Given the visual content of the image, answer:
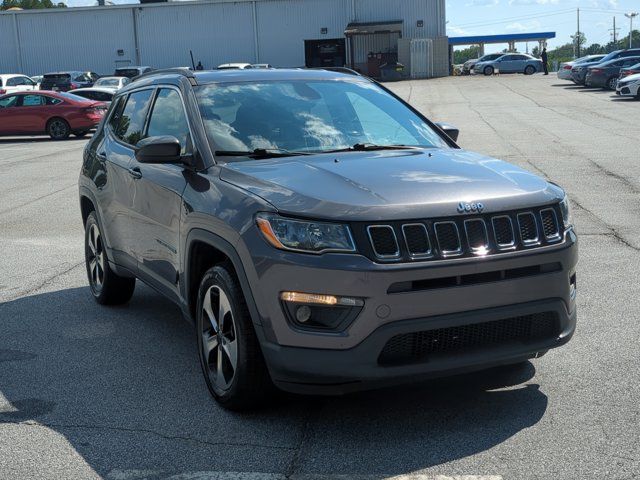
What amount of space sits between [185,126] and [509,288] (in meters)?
2.40

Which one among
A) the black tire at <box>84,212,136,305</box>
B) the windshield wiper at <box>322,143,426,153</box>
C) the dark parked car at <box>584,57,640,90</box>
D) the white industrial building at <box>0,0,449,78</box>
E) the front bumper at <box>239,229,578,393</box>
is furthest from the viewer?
the white industrial building at <box>0,0,449,78</box>

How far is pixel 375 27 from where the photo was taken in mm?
63062

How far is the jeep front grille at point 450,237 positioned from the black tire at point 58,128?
25.4 m

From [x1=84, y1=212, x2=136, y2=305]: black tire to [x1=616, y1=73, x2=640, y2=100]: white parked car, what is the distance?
103 feet

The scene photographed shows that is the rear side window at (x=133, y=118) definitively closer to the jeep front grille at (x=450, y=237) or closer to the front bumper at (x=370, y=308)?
the front bumper at (x=370, y=308)

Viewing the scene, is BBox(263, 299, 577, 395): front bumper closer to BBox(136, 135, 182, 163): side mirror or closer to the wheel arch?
the wheel arch

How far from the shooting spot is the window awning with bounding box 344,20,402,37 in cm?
6275

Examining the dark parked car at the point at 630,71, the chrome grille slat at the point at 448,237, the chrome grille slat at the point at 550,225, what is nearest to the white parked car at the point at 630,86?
the dark parked car at the point at 630,71

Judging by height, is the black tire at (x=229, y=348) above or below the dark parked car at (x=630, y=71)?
below

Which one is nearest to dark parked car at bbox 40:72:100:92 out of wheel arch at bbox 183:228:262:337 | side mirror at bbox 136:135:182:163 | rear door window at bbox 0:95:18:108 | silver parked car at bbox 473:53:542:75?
rear door window at bbox 0:95:18:108

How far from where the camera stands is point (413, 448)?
4.23m

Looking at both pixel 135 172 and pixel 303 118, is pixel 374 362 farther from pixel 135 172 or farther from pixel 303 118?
pixel 135 172

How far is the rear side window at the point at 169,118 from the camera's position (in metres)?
5.73

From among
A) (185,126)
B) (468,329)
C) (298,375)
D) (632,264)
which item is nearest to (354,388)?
(298,375)
